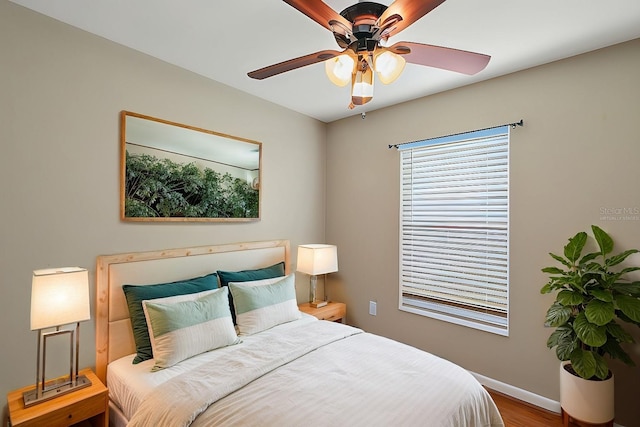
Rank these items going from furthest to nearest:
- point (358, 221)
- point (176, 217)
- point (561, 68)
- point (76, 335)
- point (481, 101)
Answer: point (358, 221) → point (481, 101) → point (176, 217) → point (561, 68) → point (76, 335)

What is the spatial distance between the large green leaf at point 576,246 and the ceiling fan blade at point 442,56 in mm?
1380

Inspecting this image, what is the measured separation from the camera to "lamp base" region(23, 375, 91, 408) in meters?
1.65

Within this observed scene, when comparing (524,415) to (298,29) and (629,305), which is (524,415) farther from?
(298,29)

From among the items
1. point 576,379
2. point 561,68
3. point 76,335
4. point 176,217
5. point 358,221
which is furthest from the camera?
point 358,221

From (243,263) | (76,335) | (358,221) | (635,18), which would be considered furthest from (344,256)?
(635,18)

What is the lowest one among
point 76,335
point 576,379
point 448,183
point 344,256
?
point 576,379

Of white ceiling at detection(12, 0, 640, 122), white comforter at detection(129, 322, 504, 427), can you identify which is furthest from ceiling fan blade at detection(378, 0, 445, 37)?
white comforter at detection(129, 322, 504, 427)

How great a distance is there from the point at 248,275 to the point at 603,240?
8.61ft

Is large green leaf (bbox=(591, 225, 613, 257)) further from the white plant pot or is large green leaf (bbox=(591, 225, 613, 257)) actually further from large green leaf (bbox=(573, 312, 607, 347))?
the white plant pot

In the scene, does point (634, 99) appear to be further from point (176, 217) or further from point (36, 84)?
point (36, 84)

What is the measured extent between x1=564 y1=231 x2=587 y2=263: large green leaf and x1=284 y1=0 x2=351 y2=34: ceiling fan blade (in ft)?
6.63

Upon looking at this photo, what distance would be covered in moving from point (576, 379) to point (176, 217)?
301cm

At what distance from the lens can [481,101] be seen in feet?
8.93

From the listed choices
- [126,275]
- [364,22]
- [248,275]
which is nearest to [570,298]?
[364,22]
